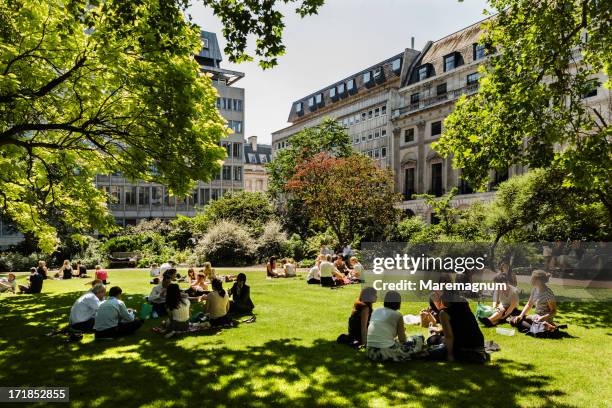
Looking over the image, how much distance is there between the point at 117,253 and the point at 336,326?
84.1 ft

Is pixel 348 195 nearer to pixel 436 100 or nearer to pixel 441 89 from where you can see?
pixel 436 100

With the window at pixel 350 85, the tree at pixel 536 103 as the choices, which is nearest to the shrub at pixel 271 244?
the tree at pixel 536 103

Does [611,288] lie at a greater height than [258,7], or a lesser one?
lesser

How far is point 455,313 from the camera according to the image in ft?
25.5

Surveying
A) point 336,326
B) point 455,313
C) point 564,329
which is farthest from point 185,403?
point 564,329

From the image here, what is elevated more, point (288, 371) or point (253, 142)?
point (253, 142)

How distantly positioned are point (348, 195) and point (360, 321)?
61.8 feet

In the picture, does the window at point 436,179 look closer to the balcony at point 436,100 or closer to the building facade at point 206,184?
the balcony at point 436,100

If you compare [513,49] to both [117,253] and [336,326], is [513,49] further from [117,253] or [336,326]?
[117,253]

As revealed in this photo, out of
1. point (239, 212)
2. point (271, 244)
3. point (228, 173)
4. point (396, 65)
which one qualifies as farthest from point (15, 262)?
point (396, 65)

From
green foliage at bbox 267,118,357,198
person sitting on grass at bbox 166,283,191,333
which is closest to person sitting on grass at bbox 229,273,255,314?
person sitting on grass at bbox 166,283,191,333

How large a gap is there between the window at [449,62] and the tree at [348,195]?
2166 cm

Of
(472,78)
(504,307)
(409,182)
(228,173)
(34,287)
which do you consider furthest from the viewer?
(228,173)

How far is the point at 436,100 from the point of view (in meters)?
46.1
